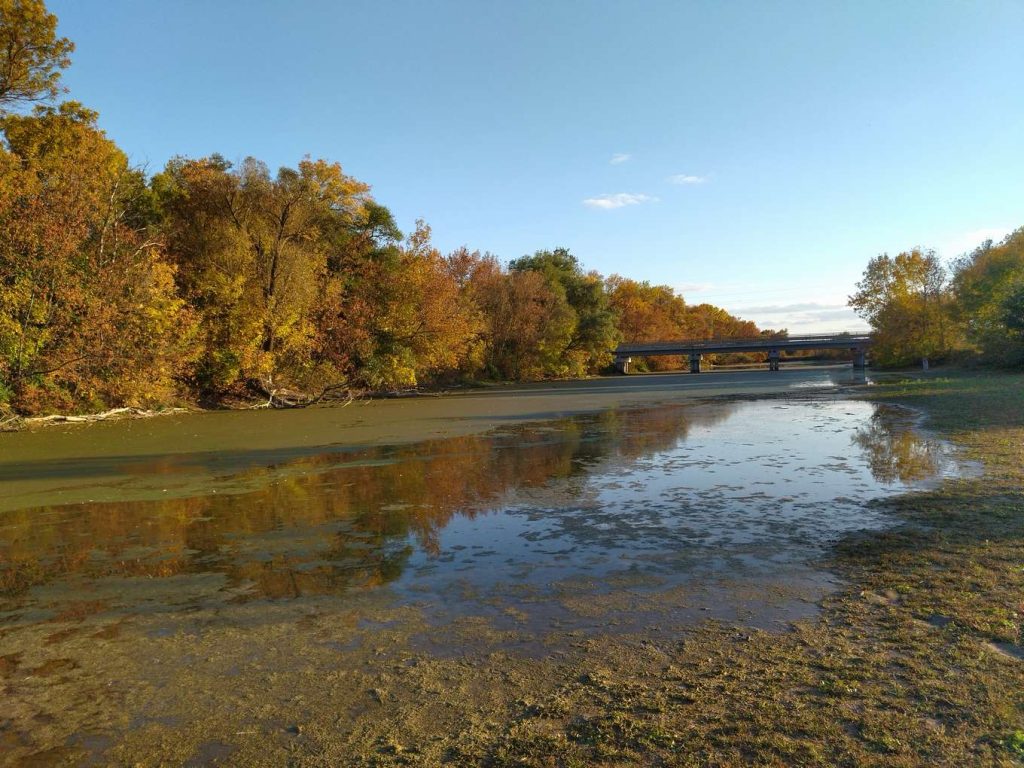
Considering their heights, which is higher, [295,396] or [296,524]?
[295,396]

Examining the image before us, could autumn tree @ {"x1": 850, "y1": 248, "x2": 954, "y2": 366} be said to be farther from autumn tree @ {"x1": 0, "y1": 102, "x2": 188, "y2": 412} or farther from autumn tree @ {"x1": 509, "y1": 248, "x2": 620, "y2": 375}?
autumn tree @ {"x1": 0, "y1": 102, "x2": 188, "y2": 412}

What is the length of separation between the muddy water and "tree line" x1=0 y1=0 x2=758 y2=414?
44.1 feet

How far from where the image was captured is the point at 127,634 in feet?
17.6

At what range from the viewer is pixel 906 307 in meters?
54.4

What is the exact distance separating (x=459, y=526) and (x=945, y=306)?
5789 centimetres

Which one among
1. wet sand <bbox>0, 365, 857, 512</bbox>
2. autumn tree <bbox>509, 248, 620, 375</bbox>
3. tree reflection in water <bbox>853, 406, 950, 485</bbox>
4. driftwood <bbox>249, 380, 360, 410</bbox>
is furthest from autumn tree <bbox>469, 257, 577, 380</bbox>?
tree reflection in water <bbox>853, 406, 950, 485</bbox>

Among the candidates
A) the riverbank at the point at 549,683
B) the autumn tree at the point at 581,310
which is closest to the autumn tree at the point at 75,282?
the riverbank at the point at 549,683

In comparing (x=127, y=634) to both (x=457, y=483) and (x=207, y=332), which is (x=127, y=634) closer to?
(x=457, y=483)

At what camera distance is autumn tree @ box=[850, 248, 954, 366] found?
53125 mm

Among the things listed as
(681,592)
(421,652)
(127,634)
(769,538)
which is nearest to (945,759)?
(681,592)

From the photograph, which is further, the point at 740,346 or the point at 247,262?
the point at 740,346

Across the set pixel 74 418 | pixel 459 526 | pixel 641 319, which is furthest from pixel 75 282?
pixel 641 319

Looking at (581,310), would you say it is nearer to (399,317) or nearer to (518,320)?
(518,320)

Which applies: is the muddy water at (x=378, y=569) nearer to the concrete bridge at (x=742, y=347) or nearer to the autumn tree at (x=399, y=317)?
the autumn tree at (x=399, y=317)
